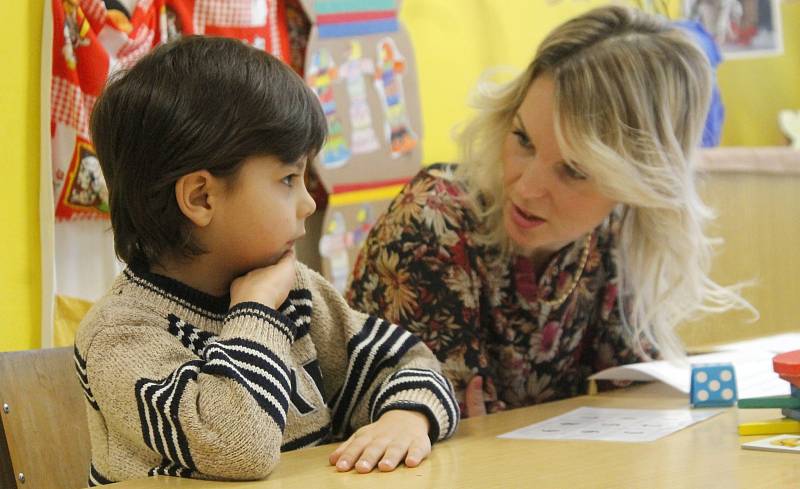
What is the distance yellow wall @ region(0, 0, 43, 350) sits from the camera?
1896mm

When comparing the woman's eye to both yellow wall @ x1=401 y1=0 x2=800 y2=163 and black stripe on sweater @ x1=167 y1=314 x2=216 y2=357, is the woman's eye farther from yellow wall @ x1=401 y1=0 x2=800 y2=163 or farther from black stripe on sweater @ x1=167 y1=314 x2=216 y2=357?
yellow wall @ x1=401 y1=0 x2=800 y2=163

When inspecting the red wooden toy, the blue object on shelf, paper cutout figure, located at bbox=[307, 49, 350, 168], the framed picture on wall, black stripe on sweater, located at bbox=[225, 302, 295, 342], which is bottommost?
the blue object on shelf

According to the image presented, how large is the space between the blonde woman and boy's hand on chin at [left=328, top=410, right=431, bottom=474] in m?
0.41

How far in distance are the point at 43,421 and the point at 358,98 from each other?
4.20 feet

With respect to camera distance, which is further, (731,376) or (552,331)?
(552,331)

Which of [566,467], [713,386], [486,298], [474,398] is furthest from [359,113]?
[566,467]

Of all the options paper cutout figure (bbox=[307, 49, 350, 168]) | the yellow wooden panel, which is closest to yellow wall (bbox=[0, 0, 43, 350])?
paper cutout figure (bbox=[307, 49, 350, 168])

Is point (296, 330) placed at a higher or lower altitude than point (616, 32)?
lower

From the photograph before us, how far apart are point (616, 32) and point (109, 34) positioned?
35.7 inches

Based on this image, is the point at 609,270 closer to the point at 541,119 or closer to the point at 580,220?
the point at 580,220

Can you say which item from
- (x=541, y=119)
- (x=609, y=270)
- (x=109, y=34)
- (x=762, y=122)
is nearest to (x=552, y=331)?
(x=609, y=270)

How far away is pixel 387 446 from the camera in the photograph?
1063 mm

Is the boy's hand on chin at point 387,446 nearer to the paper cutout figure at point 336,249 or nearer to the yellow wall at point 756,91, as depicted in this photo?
the paper cutout figure at point 336,249

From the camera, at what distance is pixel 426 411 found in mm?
1160
